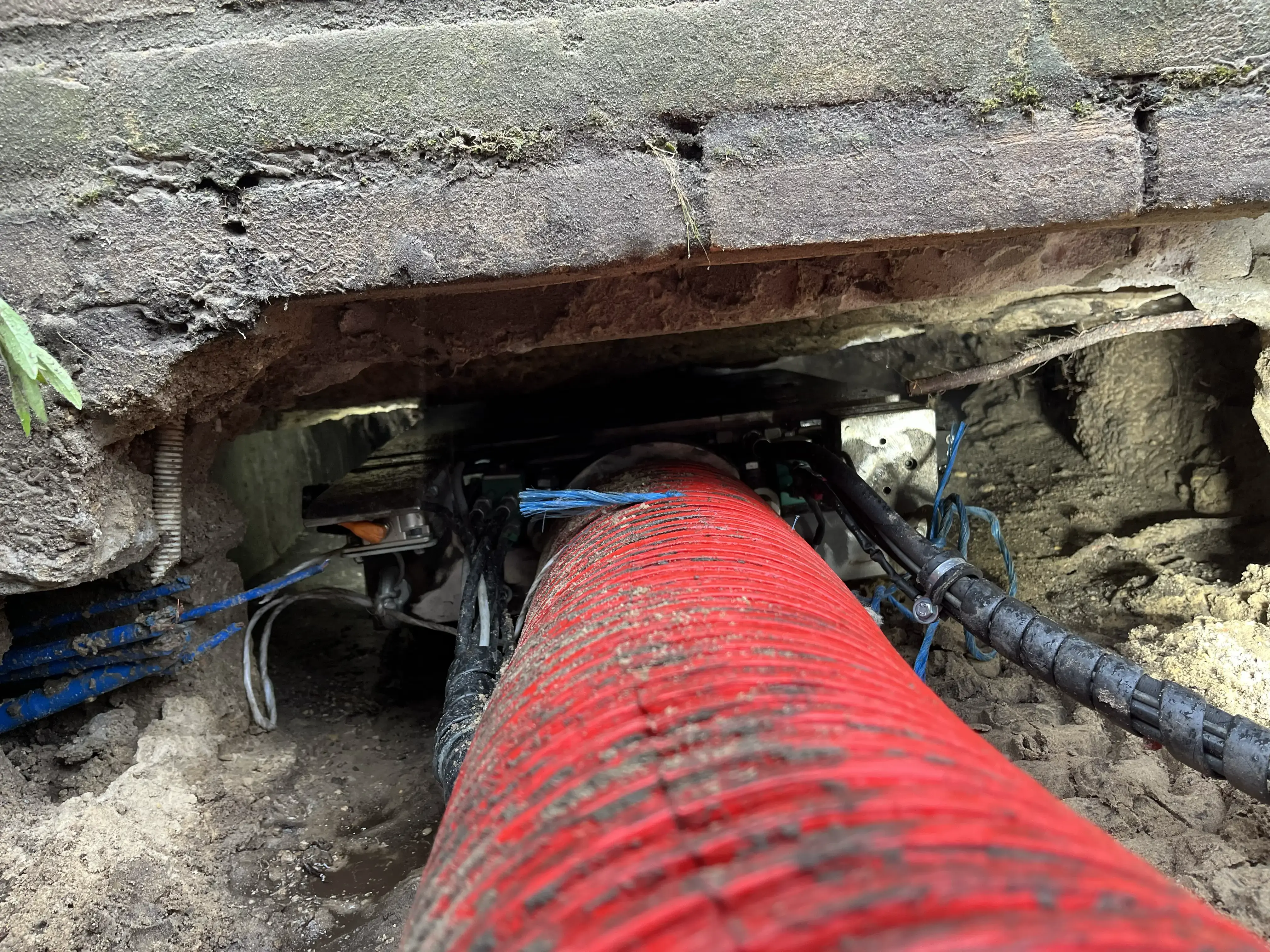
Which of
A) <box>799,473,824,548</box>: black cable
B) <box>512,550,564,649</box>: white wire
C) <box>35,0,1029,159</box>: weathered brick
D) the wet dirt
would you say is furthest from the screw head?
<box>35,0,1029,159</box>: weathered brick

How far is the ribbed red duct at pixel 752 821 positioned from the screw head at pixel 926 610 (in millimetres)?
645

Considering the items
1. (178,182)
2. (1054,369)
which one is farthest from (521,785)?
(1054,369)

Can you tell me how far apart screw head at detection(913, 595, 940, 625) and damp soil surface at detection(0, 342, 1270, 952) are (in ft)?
0.98

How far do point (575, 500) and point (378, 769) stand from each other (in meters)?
0.97

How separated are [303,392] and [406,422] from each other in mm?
1908

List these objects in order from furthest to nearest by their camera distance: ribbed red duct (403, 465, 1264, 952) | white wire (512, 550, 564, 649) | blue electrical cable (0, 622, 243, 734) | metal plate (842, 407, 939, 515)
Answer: metal plate (842, 407, 939, 515), blue electrical cable (0, 622, 243, 734), white wire (512, 550, 564, 649), ribbed red duct (403, 465, 1264, 952)

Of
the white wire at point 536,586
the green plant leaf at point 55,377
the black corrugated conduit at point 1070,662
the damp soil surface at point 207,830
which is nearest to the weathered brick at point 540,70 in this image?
the green plant leaf at point 55,377

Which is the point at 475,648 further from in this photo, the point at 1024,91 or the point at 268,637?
the point at 1024,91

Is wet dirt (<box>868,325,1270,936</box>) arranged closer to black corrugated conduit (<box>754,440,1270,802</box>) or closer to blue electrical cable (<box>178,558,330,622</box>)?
black corrugated conduit (<box>754,440,1270,802</box>)

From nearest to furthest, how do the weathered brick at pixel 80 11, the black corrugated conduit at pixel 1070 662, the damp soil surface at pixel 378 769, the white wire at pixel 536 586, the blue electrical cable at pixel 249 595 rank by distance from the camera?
the black corrugated conduit at pixel 1070 662 < the weathered brick at pixel 80 11 < the damp soil surface at pixel 378 769 < the white wire at pixel 536 586 < the blue electrical cable at pixel 249 595

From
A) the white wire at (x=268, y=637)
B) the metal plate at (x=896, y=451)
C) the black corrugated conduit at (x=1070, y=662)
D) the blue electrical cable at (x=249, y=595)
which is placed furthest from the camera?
the metal plate at (x=896, y=451)

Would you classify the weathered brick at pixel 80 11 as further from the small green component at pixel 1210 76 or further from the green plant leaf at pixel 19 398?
the small green component at pixel 1210 76

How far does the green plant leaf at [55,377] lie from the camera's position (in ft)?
3.46

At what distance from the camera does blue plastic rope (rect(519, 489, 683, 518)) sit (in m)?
1.44
